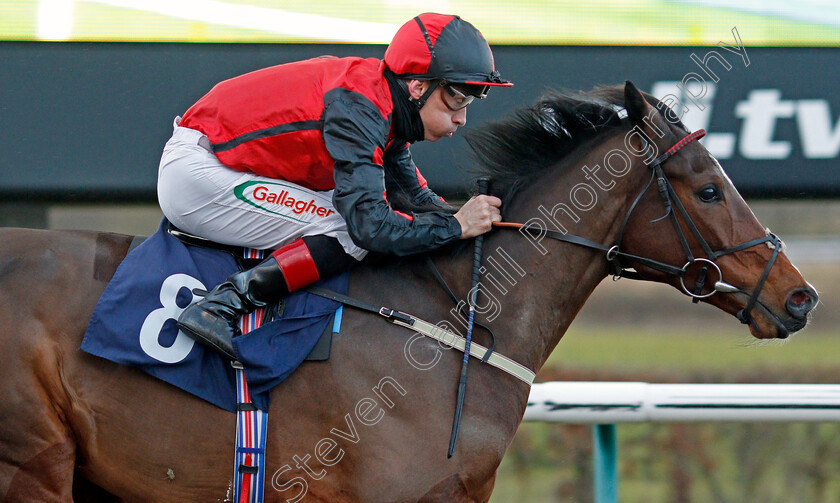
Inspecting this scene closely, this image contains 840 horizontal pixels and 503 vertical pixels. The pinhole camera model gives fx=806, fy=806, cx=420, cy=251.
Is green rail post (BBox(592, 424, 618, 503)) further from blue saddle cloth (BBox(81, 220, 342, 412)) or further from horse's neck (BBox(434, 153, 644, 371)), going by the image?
blue saddle cloth (BBox(81, 220, 342, 412))

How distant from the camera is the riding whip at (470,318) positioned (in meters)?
2.32

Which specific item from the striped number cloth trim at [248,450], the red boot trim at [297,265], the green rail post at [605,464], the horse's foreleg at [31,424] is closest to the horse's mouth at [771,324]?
the green rail post at [605,464]

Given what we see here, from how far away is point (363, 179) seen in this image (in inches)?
92.5

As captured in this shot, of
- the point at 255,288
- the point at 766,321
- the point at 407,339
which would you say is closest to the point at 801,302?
the point at 766,321

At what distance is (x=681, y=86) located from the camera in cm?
382

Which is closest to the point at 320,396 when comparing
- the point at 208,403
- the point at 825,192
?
the point at 208,403

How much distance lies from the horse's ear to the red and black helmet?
40 centimetres

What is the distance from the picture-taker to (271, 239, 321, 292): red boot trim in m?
2.40

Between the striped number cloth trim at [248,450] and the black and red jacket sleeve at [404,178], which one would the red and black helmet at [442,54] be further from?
the striped number cloth trim at [248,450]

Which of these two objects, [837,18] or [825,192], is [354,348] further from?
[837,18]

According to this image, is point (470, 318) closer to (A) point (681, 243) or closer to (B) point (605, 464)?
(A) point (681, 243)

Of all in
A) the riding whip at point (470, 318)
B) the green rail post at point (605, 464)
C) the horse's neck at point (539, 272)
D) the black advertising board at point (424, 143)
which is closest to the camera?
the riding whip at point (470, 318)

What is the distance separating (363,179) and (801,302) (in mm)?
1372

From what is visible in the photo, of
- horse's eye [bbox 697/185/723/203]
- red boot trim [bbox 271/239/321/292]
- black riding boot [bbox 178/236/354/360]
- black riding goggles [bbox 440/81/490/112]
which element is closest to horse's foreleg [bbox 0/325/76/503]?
black riding boot [bbox 178/236/354/360]
